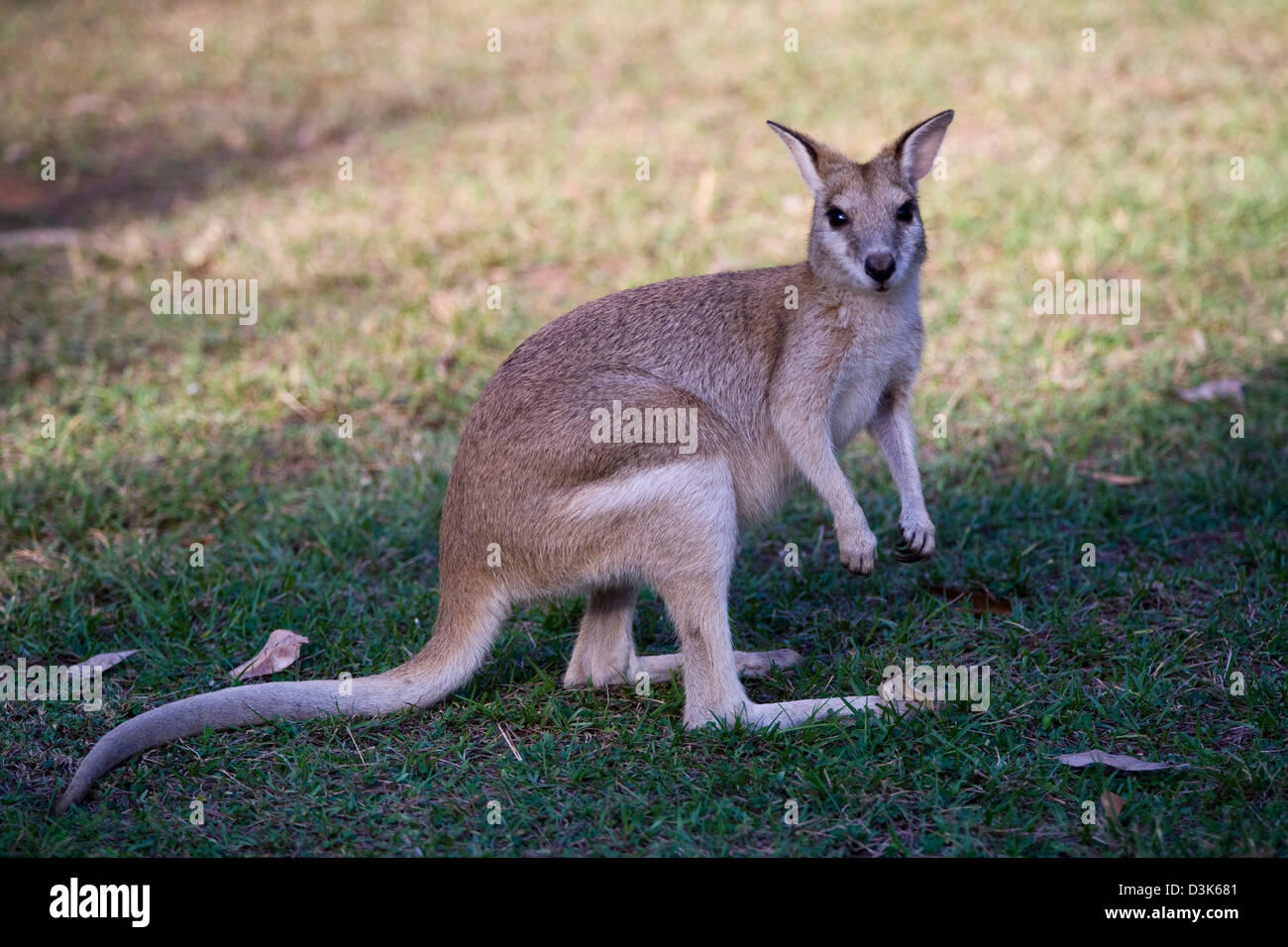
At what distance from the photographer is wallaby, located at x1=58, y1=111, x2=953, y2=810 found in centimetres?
287

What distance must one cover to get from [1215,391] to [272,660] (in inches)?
127

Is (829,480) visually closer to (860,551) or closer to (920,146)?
(860,551)

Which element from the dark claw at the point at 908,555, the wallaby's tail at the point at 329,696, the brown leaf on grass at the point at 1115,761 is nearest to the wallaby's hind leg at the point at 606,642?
the wallaby's tail at the point at 329,696

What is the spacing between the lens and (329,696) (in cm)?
292

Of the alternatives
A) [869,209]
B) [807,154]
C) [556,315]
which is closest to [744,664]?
[869,209]

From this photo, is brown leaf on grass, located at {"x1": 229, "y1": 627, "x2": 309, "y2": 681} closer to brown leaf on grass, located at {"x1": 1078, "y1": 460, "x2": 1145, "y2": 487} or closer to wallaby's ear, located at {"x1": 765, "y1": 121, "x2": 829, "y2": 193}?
wallaby's ear, located at {"x1": 765, "y1": 121, "x2": 829, "y2": 193}

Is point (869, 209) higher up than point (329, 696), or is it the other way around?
point (869, 209)

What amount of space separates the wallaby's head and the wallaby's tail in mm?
1203

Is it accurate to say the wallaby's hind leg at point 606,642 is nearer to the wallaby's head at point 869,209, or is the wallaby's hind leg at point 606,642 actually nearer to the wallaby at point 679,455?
the wallaby at point 679,455

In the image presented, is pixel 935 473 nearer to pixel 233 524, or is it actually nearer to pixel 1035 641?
pixel 1035 641

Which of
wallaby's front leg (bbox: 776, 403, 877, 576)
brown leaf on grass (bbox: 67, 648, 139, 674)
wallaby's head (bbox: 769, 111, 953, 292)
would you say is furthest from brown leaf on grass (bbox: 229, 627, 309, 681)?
wallaby's head (bbox: 769, 111, 953, 292)

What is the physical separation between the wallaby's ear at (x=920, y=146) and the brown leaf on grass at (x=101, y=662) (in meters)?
2.36

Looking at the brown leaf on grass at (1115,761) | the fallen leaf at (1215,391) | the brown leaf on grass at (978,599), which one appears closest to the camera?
the brown leaf on grass at (1115,761)

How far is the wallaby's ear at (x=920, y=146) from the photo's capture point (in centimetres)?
316
